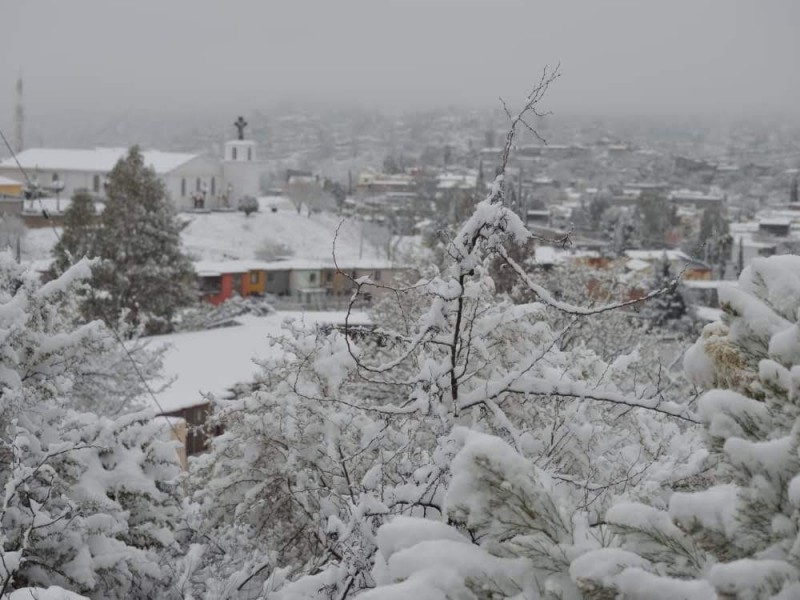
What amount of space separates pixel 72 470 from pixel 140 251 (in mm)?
23214

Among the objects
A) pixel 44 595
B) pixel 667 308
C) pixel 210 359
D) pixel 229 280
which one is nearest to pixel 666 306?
pixel 667 308

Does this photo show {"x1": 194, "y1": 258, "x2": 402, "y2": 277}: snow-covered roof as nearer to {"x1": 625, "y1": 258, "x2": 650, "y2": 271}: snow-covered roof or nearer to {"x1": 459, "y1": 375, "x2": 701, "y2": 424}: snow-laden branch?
{"x1": 625, "y1": 258, "x2": 650, "y2": 271}: snow-covered roof

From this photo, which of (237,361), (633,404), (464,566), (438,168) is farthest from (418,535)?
(438,168)

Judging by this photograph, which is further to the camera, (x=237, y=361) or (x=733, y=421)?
(x=237, y=361)

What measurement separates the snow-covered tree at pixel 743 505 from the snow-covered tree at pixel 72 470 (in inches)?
137

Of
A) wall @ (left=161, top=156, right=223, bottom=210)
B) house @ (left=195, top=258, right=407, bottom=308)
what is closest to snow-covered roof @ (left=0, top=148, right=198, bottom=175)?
wall @ (left=161, top=156, right=223, bottom=210)

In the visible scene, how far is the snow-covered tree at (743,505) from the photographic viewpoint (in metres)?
1.72

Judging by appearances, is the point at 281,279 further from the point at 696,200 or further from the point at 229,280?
the point at 696,200

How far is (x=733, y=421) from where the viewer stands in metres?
1.84

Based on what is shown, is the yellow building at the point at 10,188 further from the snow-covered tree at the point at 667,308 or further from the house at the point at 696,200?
the house at the point at 696,200

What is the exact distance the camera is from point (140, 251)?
27.9m

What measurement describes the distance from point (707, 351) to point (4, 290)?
201 inches

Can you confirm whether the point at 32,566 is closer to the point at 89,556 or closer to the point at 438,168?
the point at 89,556

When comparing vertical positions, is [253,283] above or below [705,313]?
below
